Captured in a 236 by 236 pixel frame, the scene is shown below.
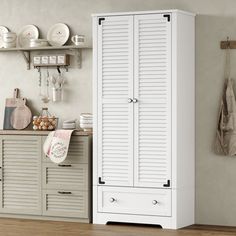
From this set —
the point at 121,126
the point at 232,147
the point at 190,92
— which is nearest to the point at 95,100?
the point at 121,126

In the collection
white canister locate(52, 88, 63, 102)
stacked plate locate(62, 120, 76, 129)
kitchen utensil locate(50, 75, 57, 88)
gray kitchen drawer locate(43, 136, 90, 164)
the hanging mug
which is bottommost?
gray kitchen drawer locate(43, 136, 90, 164)

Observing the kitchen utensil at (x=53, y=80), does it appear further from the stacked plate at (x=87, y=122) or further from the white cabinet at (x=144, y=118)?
the white cabinet at (x=144, y=118)

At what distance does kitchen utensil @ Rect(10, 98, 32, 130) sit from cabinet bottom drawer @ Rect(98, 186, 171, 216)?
112cm

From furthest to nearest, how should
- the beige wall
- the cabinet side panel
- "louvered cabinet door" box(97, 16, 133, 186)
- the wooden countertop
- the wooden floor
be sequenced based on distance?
the wooden countertop < the beige wall < "louvered cabinet door" box(97, 16, 133, 186) < the cabinet side panel < the wooden floor

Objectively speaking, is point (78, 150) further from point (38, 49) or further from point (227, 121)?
point (227, 121)

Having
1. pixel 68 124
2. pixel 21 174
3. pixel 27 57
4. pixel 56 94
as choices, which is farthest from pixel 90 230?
pixel 27 57

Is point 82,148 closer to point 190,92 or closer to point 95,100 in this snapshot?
point 95,100

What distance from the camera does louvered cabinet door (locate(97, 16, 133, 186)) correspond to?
6.25m

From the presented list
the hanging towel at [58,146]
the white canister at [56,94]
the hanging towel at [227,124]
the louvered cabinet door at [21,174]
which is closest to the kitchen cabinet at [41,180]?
the louvered cabinet door at [21,174]

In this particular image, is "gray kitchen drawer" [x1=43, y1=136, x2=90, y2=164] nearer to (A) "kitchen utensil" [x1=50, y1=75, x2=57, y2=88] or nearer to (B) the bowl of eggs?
(B) the bowl of eggs

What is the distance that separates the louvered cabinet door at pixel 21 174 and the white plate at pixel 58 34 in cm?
98

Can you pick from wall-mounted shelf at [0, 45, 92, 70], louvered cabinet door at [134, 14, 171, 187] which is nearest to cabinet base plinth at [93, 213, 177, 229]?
louvered cabinet door at [134, 14, 171, 187]

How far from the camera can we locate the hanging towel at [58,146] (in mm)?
6371

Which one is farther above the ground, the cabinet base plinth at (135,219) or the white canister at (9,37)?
the white canister at (9,37)
